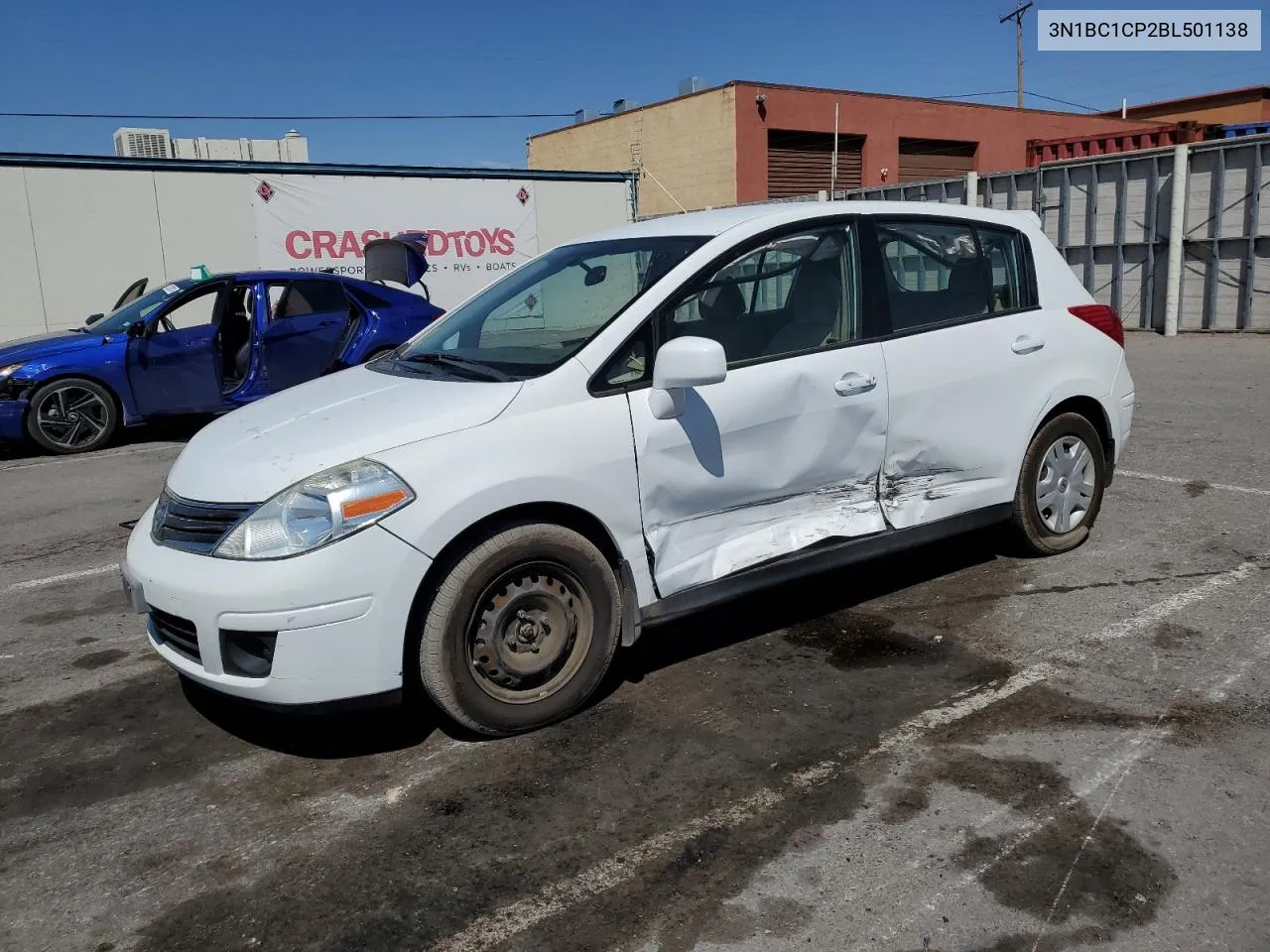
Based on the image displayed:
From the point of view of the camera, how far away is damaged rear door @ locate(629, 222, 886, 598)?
3660mm

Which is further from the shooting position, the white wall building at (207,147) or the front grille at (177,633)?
the white wall building at (207,147)

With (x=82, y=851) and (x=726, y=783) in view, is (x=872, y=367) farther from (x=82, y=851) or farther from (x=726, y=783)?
(x=82, y=851)

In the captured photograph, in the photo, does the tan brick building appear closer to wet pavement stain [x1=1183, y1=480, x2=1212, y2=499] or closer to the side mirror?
wet pavement stain [x1=1183, y1=480, x2=1212, y2=499]

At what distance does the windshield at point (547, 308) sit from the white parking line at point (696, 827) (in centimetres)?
158

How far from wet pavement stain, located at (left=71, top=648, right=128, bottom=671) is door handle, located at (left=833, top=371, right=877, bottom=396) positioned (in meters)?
3.26

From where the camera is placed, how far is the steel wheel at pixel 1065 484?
495 cm

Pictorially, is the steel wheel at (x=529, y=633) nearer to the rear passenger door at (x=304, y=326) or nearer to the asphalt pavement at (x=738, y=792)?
the asphalt pavement at (x=738, y=792)

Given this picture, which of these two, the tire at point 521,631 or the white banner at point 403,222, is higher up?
the white banner at point 403,222

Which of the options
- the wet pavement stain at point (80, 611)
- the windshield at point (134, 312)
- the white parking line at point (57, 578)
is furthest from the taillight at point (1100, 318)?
the windshield at point (134, 312)

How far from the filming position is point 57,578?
562 centimetres

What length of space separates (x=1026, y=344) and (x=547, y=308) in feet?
7.34

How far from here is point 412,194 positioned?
54.2 ft

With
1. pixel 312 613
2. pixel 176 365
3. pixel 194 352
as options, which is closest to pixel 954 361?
pixel 312 613

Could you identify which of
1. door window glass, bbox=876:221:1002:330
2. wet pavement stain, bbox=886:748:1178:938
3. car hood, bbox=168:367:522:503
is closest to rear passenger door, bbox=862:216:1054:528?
door window glass, bbox=876:221:1002:330
